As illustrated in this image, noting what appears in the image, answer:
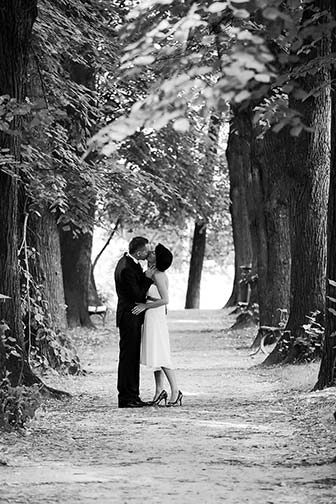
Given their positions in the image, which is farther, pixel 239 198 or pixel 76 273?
pixel 239 198

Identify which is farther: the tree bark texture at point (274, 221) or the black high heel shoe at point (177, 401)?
the tree bark texture at point (274, 221)

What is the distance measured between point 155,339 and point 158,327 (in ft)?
0.54

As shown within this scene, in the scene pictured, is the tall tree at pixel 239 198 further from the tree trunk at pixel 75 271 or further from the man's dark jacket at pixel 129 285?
the man's dark jacket at pixel 129 285

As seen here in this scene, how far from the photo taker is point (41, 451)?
10.7 m

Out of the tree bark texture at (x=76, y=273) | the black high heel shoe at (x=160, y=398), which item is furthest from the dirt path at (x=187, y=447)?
the tree bark texture at (x=76, y=273)

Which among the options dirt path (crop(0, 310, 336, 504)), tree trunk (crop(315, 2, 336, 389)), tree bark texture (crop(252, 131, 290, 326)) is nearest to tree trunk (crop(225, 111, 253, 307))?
tree bark texture (crop(252, 131, 290, 326))

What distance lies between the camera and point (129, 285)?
15.2 metres

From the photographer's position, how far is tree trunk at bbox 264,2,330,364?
19188 millimetres

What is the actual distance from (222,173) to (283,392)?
31.7 meters

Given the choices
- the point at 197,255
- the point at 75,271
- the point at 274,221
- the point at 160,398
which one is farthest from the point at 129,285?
the point at 197,255

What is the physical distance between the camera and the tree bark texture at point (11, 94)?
13766 millimetres

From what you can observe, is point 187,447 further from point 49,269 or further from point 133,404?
point 49,269

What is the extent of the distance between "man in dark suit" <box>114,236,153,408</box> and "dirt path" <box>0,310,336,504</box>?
1.26 feet

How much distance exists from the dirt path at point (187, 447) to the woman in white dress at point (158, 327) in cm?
34
